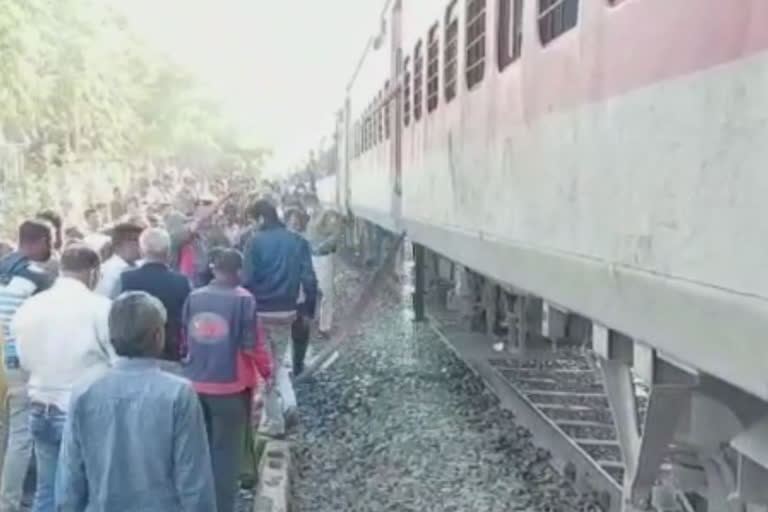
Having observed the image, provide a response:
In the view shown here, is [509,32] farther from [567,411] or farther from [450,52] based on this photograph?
[567,411]

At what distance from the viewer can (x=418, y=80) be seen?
11398 mm

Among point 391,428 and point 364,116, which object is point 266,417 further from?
point 364,116

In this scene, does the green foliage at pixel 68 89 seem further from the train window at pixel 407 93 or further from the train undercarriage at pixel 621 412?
the train undercarriage at pixel 621 412

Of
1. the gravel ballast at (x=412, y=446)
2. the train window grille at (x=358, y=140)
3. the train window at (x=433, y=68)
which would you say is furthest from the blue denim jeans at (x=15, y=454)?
the train window grille at (x=358, y=140)

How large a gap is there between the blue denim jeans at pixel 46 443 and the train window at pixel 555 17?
8.37ft

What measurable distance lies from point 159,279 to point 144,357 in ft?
8.51

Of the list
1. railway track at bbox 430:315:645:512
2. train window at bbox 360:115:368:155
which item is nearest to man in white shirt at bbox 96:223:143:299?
railway track at bbox 430:315:645:512

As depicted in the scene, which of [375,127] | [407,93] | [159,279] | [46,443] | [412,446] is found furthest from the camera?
[375,127]

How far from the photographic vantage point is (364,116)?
20438mm

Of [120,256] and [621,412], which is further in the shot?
[120,256]

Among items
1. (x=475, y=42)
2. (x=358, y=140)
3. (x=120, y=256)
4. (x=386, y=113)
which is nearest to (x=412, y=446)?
(x=120, y=256)

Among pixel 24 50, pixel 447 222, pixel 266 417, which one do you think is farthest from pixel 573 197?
pixel 24 50

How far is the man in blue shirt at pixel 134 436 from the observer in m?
4.03

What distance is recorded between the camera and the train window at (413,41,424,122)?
1102cm
